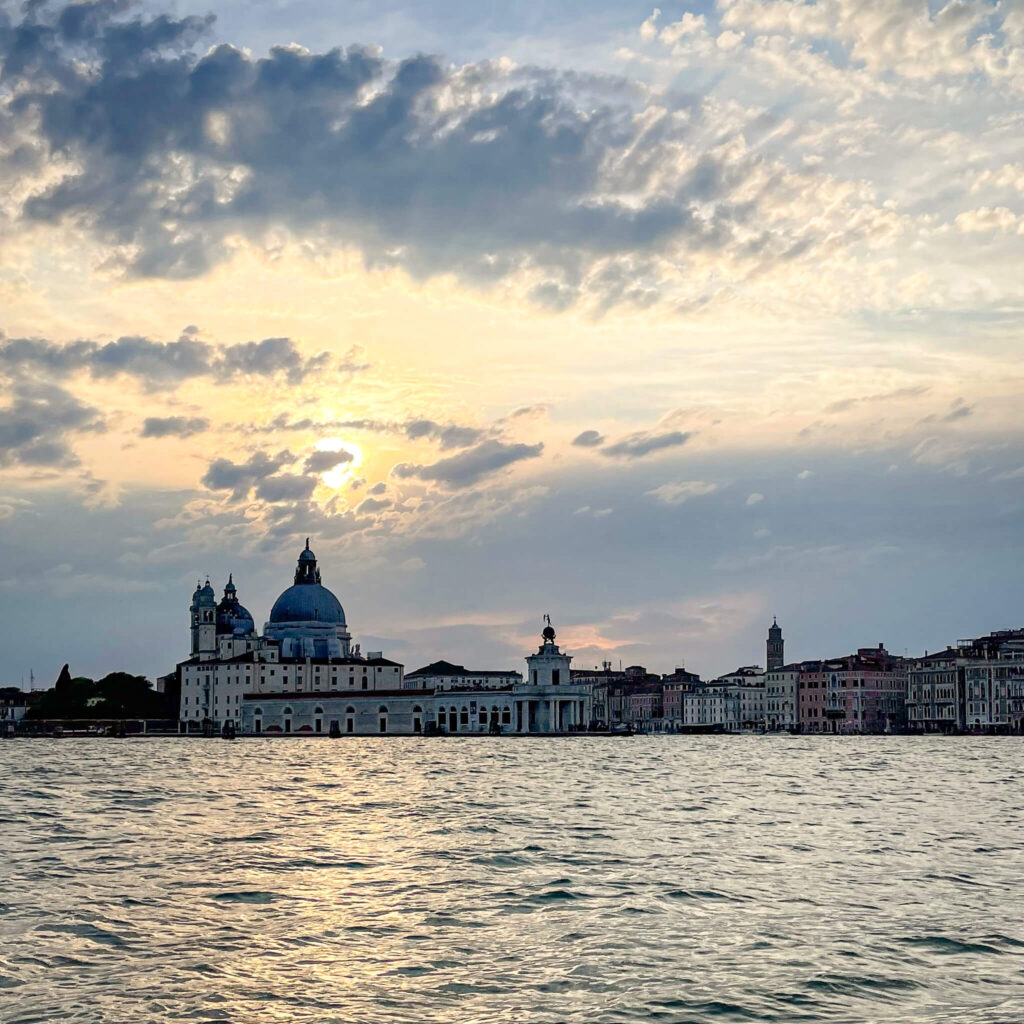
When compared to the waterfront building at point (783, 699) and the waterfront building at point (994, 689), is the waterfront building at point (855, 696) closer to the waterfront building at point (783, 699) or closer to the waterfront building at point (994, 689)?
the waterfront building at point (783, 699)

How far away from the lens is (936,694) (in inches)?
5974

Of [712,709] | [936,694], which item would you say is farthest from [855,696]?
[712,709]

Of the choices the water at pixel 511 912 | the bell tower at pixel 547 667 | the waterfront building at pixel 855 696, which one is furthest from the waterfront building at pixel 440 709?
the water at pixel 511 912

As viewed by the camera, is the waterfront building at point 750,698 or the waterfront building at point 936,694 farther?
the waterfront building at point 750,698

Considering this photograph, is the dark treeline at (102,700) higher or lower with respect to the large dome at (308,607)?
lower

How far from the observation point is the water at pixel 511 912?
13.1 metres

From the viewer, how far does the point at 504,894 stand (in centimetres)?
1944

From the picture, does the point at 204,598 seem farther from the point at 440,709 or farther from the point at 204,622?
the point at 440,709

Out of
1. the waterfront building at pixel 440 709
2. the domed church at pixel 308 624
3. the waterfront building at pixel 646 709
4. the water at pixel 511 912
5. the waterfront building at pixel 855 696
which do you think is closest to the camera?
the water at pixel 511 912

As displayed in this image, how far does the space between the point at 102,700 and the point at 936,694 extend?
84555 mm

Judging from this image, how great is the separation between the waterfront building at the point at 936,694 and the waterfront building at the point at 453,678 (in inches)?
1662

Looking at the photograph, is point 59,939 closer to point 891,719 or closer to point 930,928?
point 930,928

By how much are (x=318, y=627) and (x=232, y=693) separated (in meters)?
11.9

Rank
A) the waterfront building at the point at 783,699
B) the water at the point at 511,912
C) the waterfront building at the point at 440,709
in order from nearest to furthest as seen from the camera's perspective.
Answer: the water at the point at 511,912, the waterfront building at the point at 440,709, the waterfront building at the point at 783,699
